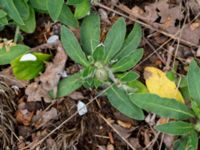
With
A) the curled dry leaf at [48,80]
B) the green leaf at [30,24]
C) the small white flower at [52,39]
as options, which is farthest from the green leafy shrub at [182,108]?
the green leaf at [30,24]

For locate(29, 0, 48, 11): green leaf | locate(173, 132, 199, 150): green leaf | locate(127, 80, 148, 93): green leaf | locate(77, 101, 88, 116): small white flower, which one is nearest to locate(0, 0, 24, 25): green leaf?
locate(29, 0, 48, 11): green leaf

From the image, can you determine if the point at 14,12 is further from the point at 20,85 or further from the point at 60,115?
the point at 60,115

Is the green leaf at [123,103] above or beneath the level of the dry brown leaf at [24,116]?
above

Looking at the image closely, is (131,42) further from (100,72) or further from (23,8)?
(23,8)

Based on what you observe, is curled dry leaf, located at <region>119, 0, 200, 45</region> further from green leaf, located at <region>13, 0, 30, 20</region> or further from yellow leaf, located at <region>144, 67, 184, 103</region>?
green leaf, located at <region>13, 0, 30, 20</region>

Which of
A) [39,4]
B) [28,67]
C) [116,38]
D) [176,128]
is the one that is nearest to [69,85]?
[28,67]

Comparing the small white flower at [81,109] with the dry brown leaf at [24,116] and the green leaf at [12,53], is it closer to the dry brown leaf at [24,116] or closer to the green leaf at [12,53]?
the dry brown leaf at [24,116]
